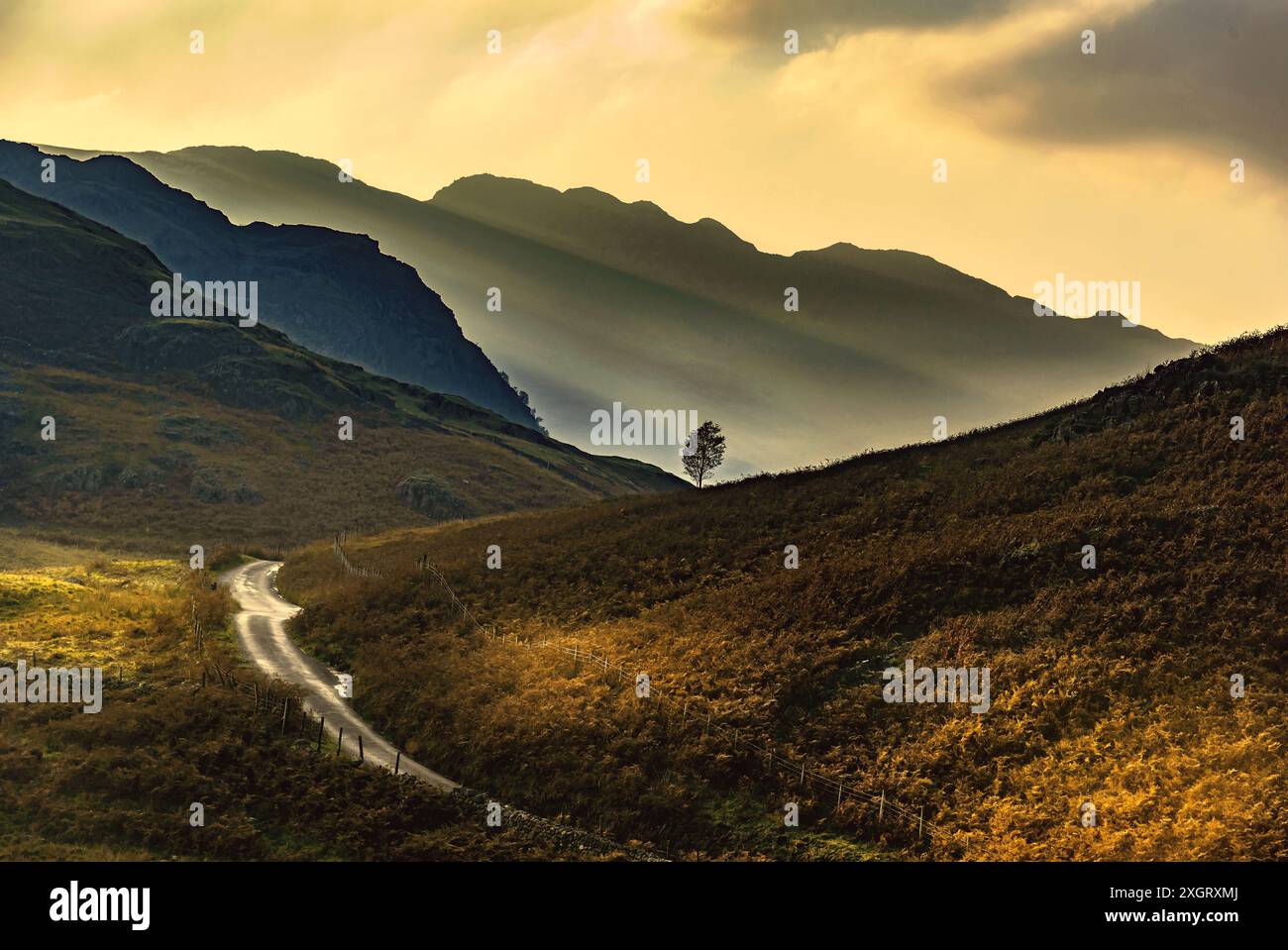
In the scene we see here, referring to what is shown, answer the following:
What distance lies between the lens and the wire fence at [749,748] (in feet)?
87.1

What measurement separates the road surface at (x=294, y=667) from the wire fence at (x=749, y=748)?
7.98 meters

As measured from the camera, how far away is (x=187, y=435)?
430 ft

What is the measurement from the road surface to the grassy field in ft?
6.44

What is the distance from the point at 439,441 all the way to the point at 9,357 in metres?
67.6

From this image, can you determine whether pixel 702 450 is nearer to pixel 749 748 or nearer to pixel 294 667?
pixel 294 667

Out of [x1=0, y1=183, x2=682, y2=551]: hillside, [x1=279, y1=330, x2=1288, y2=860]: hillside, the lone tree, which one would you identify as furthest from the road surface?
the lone tree

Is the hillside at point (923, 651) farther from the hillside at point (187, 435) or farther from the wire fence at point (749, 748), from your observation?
the hillside at point (187, 435)

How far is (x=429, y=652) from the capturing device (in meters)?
42.6

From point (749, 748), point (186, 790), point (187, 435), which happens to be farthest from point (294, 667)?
point (187, 435)

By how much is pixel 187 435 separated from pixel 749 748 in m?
123

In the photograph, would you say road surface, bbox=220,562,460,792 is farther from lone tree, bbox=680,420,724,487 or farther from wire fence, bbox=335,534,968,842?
lone tree, bbox=680,420,724,487

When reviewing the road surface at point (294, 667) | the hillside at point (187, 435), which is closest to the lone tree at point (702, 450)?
Result: the hillside at point (187, 435)

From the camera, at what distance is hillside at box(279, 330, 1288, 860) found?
25906mm
